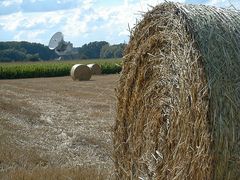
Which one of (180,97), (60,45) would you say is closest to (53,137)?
(180,97)

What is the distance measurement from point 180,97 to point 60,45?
51382 mm

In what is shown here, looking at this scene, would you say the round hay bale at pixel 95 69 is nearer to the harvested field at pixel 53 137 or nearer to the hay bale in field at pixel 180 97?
the harvested field at pixel 53 137

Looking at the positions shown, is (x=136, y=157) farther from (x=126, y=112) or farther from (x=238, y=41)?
(x=238, y=41)

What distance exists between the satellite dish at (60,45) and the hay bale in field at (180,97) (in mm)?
40281

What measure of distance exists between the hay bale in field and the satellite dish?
132 ft

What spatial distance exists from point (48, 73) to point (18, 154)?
114 feet

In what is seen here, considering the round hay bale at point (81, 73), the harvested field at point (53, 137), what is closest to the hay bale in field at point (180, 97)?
the harvested field at point (53, 137)

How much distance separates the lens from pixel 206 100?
3871 millimetres

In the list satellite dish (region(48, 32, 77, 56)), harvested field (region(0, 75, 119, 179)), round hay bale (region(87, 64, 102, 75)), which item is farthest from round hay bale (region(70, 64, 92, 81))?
satellite dish (region(48, 32, 77, 56))

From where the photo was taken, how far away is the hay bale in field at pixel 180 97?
3838 millimetres

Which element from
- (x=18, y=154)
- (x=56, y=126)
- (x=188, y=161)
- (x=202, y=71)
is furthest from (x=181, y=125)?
(x=56, y=126)

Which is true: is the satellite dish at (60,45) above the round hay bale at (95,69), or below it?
above

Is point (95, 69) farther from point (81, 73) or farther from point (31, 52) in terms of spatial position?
point (31, 52)

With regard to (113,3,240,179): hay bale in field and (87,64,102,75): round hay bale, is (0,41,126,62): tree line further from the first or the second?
(113,3,240,179): hay bale in field
